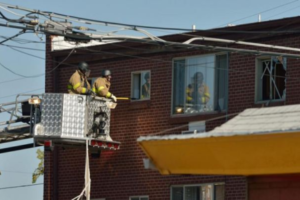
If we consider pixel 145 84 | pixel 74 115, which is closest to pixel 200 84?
pixel 145 84

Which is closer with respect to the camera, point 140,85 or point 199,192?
point 199,192

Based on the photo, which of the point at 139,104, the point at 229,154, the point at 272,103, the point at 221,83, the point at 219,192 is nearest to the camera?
the point at 229,154

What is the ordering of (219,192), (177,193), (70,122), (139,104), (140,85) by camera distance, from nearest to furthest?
(219,192), (70,122), (177,193), (139,104), (140,85)

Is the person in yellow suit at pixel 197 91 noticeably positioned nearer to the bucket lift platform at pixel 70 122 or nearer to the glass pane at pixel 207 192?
the glass pane at pixel 207 192

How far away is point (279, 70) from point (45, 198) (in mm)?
9576

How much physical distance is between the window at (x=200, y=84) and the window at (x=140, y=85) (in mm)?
1032

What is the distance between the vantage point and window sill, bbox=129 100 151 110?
3434 cm

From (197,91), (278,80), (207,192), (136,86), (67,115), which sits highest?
(278,80)

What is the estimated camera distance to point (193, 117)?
33.2 metres

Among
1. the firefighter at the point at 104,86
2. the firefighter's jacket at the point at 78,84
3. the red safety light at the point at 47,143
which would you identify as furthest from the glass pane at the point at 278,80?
the red safety light at the point at 47,143

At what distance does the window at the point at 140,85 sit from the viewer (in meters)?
34.6

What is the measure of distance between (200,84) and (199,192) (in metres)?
3.44

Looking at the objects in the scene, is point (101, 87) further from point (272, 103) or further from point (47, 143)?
point (272, 103)

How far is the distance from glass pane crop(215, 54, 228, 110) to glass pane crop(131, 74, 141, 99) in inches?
118
